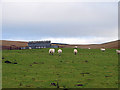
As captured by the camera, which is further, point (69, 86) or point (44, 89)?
point (69, 86)

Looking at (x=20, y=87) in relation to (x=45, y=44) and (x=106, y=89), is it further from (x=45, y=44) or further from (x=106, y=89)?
(x=45, y=44)

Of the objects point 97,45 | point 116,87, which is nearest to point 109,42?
point 97,45

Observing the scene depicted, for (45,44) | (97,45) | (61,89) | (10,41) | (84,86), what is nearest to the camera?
(61,89)

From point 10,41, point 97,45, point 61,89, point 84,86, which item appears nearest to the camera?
point 61,89

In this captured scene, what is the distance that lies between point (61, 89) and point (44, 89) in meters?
1.01

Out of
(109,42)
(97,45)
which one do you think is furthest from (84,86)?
(109,42)

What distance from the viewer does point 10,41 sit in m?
103

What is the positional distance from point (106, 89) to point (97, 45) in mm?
78232

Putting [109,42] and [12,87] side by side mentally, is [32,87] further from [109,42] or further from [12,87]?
[109,42]

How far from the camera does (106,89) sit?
9.65m

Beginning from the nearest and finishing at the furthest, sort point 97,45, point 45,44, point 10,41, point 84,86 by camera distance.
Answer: point 84,86 < point 45,44 < point 97,45 < point 10,41

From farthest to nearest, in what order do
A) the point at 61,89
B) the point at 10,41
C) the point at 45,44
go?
the point at 10,41 → the point at 45,44 → the point at 61,89

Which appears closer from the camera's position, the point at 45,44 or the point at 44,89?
the point at 44,89

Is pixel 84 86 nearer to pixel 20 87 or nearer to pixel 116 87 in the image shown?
pixel 116 87
